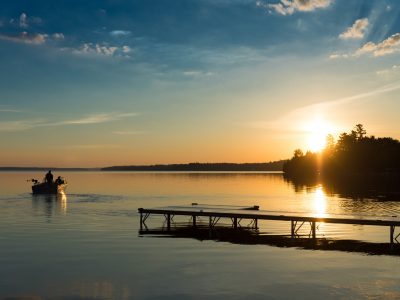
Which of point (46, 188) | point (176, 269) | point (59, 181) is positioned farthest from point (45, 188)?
point (176, 269)

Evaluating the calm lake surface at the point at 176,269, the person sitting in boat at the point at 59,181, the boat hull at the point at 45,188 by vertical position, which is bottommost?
the calm lake surface at the point at 176,269

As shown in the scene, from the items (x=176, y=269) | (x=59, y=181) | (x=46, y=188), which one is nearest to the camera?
(x=176, y=269)

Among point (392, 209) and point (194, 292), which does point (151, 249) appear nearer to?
point (194, 292)

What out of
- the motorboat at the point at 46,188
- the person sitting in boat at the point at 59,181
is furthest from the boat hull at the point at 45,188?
the person sitting in boat at the point at 59,181

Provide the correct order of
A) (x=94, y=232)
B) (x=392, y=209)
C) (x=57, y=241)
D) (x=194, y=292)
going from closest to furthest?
(x=194, y=292)
(x=57, y=241)
(x=94, y=232)
(x=392, y=209)

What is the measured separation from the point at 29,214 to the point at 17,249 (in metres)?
28.5

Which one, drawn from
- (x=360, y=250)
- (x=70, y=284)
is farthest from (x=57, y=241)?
(x=360, y=250)

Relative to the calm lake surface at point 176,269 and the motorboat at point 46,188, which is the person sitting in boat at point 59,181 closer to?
the motorboat at point 46,188

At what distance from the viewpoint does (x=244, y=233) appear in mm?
48438

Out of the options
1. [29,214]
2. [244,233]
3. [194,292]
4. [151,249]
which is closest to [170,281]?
[194,292]

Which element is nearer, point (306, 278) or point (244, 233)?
point (306, 278)

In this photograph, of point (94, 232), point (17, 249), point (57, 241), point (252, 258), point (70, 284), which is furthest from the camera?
point (94, 232)

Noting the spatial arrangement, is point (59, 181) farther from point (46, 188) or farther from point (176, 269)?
point (176, 269)

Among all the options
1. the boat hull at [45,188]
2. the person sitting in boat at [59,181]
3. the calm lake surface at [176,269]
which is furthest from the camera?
the person sitting in boat at [59,181]
